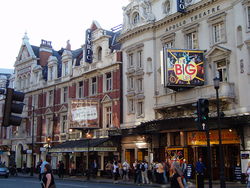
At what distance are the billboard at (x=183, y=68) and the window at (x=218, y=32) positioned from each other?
4.84 ft

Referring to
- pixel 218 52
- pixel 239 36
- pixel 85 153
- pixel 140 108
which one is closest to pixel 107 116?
pixel 85 153

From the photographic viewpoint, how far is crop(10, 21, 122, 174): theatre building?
122 feet

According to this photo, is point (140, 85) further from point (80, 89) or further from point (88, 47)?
point (80, 89)

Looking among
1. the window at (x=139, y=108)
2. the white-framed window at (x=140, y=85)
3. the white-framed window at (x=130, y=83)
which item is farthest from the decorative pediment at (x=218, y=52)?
the white-framed window at (x=130, y=83)

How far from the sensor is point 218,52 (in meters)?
27.2

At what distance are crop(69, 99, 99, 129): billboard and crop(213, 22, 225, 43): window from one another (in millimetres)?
15168

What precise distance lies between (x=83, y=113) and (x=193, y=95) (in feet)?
46.3

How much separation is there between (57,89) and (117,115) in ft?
43.0

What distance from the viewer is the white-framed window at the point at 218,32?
27.4 m

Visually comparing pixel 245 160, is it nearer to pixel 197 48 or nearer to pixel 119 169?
pixel 197 48

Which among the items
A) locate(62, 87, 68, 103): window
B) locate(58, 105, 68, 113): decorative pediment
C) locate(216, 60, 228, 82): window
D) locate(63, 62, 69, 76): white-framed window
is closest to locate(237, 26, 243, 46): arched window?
locate(216, 60, 228, 82): window

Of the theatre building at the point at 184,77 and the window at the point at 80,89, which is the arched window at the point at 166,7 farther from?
the window at the point at 80,89

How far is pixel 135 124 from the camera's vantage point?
3384 centimetres

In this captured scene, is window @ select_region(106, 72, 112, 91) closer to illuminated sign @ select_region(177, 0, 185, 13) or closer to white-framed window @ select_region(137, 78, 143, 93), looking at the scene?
white-framed window @ select_region(137, 78, 143, 93)
